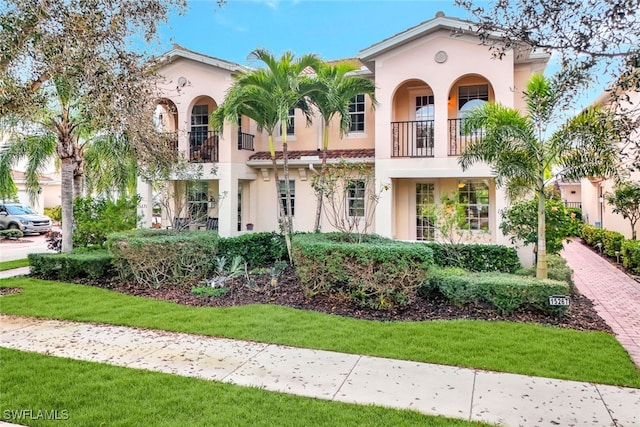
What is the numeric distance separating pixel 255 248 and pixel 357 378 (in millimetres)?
8530

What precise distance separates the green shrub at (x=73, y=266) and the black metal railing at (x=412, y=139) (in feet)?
31.3

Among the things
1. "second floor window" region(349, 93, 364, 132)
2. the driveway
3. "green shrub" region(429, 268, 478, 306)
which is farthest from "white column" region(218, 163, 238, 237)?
"green shrub" region(429, 268, 478, 306)

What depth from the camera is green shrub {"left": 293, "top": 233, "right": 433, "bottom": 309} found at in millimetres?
8328

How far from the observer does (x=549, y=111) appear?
9.21 meters

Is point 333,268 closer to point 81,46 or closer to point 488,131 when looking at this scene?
point 488,131

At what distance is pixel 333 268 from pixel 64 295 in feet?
21.2

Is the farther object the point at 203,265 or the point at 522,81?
the point at 522,81

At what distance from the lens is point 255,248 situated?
1357 centimetres

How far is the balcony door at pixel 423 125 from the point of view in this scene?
15.1m

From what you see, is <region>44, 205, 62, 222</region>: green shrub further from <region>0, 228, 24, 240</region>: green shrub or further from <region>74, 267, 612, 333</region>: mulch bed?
<region>74, 267, 612, 333</region>: mulch bed

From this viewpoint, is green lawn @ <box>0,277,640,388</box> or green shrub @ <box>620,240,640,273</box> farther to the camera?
green shrub @ <box>620,240,640,273</box>

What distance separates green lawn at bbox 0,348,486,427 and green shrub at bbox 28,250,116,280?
20.7ft

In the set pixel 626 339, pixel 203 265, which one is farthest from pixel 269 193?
pixel 626 339

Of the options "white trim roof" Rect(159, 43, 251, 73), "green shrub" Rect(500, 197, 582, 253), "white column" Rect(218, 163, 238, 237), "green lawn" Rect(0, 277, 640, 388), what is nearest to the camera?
"green lawn" Rect(0, 277, 640, 388)
